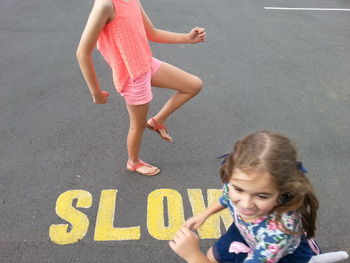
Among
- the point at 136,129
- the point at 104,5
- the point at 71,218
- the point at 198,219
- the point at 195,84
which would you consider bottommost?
the point at 71,218

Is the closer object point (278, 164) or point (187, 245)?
point (278, 164)

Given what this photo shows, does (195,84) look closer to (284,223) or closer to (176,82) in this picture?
(176,82)

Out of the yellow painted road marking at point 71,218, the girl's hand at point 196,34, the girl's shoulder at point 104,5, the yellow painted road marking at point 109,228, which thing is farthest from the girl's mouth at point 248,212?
the girl's hand at point 196,34

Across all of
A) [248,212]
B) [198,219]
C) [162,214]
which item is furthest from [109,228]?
[248,212]

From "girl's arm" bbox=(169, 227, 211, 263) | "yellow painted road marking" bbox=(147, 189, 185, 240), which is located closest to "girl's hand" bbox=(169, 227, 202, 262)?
"girl's arm" bbox=(169, 227, 211, 263)

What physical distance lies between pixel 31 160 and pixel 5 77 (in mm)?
1870

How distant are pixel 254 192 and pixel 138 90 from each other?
130cm

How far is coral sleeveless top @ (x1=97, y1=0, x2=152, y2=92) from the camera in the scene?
2.06m

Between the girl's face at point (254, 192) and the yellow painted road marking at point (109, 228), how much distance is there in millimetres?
1309

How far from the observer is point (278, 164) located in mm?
1332

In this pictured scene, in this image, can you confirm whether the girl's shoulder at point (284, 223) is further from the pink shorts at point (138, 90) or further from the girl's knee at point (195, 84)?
the girl's knee at point (195, 84)

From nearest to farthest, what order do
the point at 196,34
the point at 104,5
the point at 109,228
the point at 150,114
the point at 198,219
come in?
the point at 198,219 < the point at 104,5 < the point at 109,228 < the point at 196,34 < the point at 150,114

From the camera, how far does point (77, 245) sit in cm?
237

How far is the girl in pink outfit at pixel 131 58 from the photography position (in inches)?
78.9
